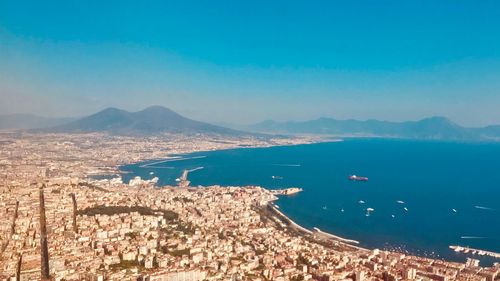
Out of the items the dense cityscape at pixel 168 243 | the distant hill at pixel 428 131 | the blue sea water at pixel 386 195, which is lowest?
the blue sea water at pixel 386 195

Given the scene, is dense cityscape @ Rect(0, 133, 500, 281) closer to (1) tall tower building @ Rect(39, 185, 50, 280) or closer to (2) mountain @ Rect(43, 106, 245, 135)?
(1) tall tower building @ Rect(39, 185, 50, 280)

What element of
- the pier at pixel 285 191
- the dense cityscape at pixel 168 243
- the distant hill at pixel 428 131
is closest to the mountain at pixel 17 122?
the dense cityscape at pixel 168 243

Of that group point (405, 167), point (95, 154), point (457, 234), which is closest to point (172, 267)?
point (457, 234)

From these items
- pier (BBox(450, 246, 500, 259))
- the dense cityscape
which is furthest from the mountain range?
pier (BBox(450, 246, 500, 259))

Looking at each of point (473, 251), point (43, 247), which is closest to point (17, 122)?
point (43, 247)

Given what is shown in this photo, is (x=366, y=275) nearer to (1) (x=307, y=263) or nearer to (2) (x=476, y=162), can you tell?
(1) (x=307, y=263)

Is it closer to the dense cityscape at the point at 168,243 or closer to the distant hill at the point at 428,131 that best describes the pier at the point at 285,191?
the dense cityscape at the point at 168,243
